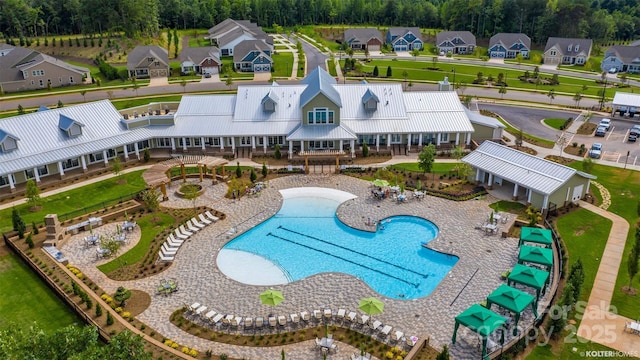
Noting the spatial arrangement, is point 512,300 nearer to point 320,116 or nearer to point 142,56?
point 320,116

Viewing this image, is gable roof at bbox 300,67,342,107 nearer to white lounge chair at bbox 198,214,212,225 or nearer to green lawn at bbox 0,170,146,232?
white lounge chair at bbox 198,214,212,225

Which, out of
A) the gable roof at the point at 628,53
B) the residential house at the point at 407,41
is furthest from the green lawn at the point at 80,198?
the gable roof at the point at 628,53

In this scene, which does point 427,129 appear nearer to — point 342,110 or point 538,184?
point 342,110

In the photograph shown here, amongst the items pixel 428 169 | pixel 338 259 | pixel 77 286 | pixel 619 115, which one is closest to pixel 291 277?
pixel 338 259

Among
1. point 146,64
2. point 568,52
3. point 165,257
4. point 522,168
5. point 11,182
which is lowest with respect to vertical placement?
point 165,257

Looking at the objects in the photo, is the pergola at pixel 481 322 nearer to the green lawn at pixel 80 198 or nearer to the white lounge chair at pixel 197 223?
the white lounge chair at pixel 197 223

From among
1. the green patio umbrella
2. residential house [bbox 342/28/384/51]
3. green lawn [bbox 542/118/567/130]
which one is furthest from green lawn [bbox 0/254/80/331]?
residential house [bbox 342/28/384/51]

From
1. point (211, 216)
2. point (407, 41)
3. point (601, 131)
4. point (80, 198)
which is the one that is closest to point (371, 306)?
point (211, 216)
